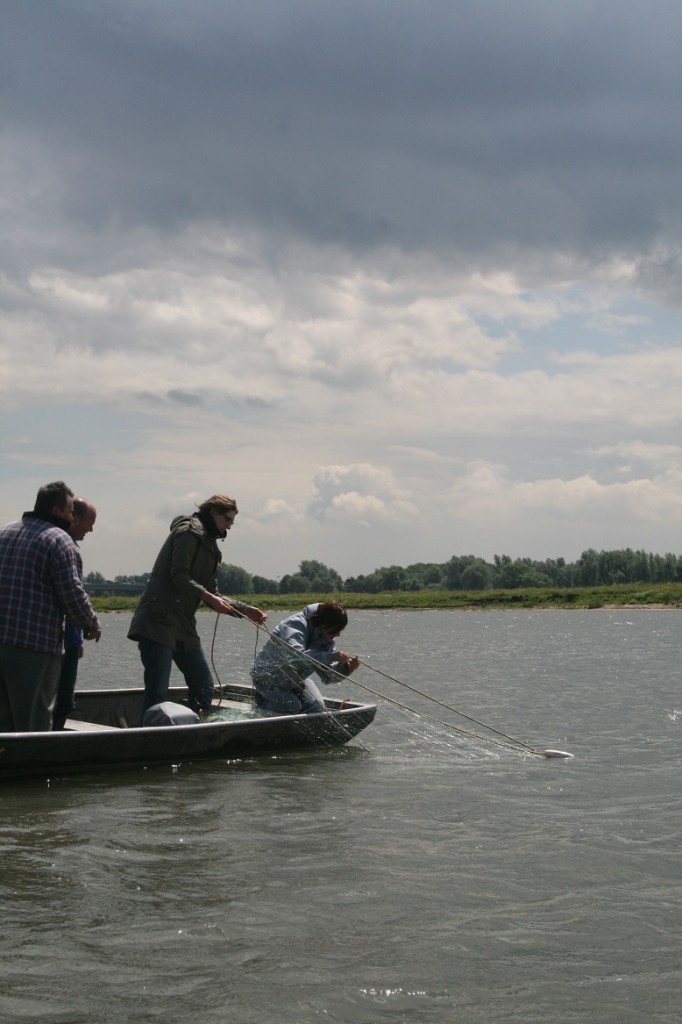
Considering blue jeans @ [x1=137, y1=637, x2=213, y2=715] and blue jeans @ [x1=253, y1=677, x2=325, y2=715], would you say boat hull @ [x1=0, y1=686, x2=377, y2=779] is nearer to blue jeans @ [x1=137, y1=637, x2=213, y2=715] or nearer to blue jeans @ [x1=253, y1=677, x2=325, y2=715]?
blue jeans @ [x1=253, y1=677, x2=325, y2=715]

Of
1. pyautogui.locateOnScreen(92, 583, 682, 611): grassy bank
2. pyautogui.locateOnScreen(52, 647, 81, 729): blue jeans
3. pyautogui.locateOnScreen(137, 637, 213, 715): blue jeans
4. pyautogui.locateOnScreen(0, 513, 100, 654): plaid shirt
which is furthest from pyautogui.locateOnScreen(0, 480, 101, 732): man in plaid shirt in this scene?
pyautogui.locateOnScreen(92, 583, 682, 611): grassy bank

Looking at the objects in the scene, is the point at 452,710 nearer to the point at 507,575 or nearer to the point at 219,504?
the point at 219,504

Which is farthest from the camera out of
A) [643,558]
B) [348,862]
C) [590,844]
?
[643,558]

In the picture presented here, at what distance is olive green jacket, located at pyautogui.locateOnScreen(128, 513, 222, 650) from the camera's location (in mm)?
9797

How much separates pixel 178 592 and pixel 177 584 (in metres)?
0.17

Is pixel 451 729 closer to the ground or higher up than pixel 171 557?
closer to the ground

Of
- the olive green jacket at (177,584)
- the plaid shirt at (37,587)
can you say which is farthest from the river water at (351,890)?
the plaid shirt at (37,587)

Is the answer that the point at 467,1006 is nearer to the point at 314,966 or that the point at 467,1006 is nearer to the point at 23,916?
the point at 314,966

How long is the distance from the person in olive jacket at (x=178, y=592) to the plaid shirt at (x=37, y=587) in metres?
1.45

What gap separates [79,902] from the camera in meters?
5.86

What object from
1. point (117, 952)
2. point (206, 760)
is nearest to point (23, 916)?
point (117, 952)

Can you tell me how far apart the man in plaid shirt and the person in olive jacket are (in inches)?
52.7

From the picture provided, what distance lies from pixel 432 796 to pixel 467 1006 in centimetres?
473

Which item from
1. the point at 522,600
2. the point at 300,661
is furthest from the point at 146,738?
the point at 522,600
